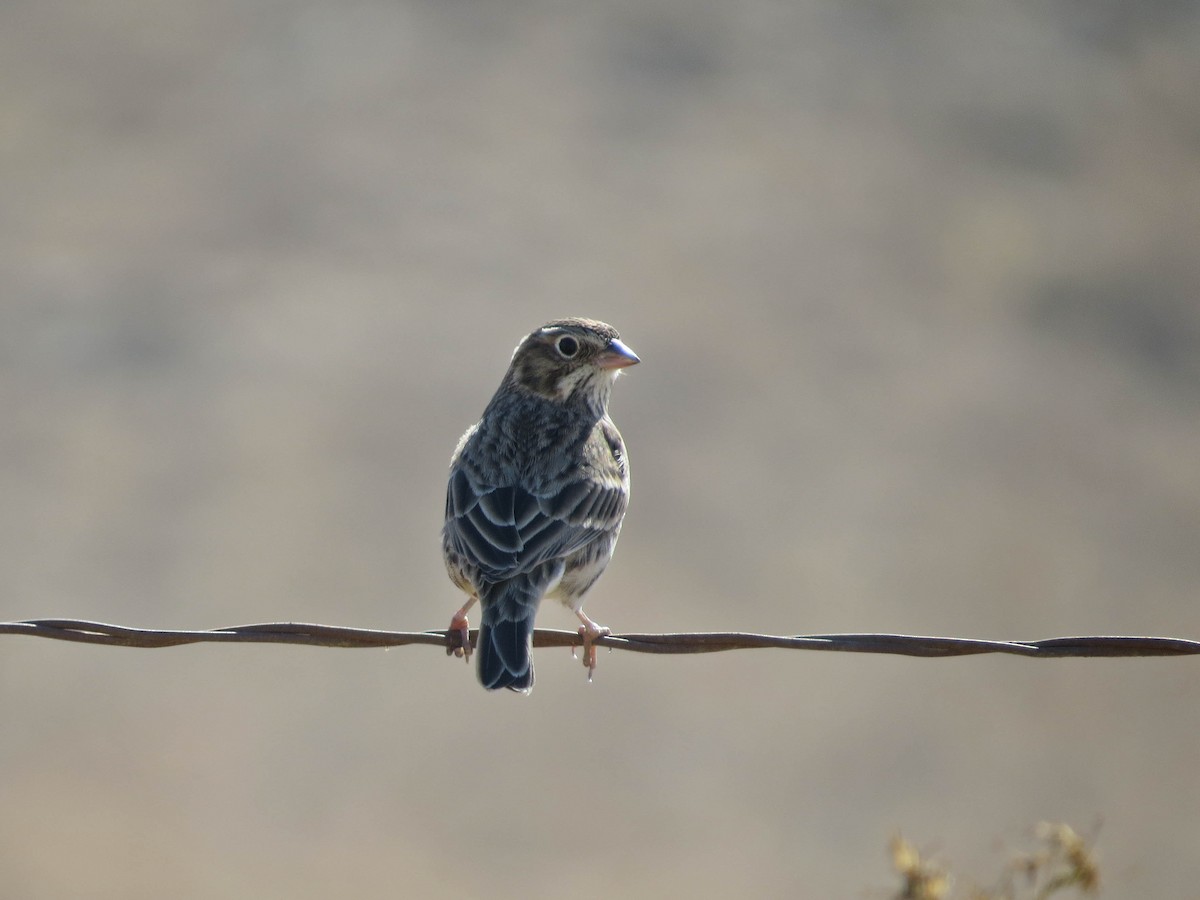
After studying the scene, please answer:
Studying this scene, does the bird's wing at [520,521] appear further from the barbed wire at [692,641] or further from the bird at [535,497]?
the barbed wire at [692,641]

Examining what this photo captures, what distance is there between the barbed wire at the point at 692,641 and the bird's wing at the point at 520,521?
1.48 meters

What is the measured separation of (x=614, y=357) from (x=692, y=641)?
355cm

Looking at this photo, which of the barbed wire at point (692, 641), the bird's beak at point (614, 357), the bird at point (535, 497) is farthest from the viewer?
the bird's beak at point (614, 357)

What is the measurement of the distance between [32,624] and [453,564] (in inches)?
101

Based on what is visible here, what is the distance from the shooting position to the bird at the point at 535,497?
7254 millimetres

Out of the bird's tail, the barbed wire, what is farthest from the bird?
A: the barbed wire

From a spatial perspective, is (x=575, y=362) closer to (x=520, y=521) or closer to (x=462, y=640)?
(x=520, y=521)

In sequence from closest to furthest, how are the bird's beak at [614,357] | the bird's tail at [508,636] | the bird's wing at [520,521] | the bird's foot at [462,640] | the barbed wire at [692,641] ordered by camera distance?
the barbed wire at [692,641], the bird's tail at [508,636], the bird's foot at [462,640], the bird's wing at [520,521], the bird's beak at [614,357]

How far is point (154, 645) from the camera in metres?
6.04

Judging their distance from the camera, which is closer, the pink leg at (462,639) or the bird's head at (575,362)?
the pink leg at (462,639)

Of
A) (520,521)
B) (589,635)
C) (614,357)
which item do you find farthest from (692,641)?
(614,357)

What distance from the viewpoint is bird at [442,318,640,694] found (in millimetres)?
7254

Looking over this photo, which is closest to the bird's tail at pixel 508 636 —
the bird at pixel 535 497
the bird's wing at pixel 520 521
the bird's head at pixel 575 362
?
the bird at pixel 535 497

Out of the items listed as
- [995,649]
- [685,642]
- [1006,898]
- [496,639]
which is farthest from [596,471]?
[1006,898]
